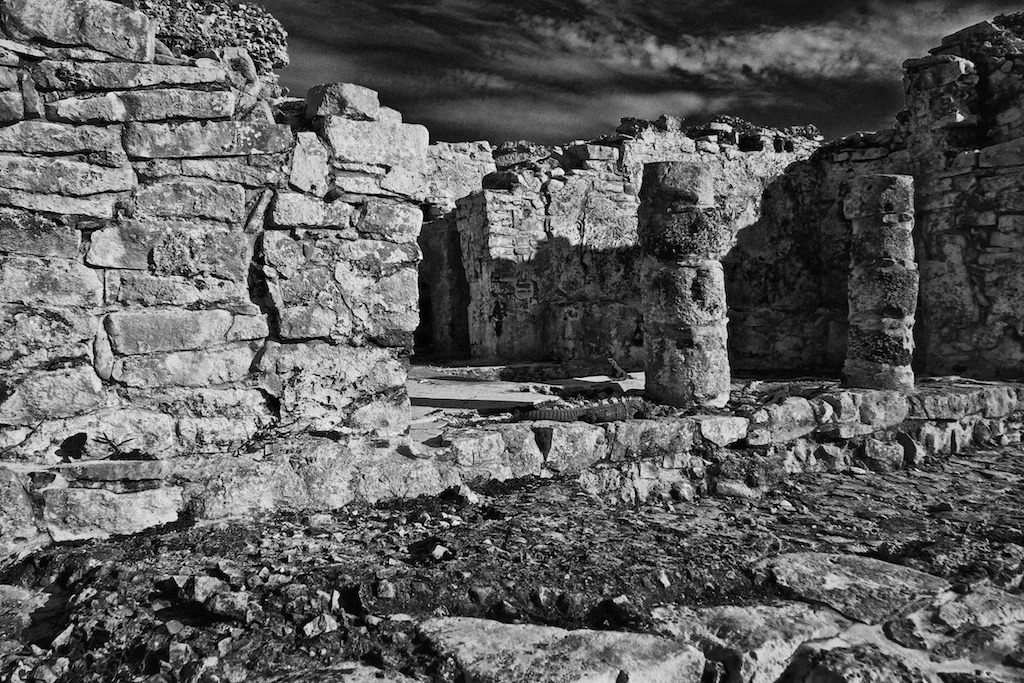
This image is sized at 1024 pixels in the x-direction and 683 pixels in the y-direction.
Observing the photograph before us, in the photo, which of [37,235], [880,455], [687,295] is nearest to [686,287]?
[687,295]

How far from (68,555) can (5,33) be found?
2319 millimetres

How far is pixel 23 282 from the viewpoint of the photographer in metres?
3.13

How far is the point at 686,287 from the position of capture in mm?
5820

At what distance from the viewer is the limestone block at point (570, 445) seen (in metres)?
4.50

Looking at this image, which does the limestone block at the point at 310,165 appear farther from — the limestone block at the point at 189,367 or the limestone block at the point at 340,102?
the limestone block at the point at 189,367

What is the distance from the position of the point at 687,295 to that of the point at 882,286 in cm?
259

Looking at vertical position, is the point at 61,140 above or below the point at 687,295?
above

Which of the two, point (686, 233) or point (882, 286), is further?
point (882, 286)

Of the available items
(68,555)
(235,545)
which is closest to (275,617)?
(235,545)

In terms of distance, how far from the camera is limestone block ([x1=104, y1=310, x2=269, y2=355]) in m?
3.32

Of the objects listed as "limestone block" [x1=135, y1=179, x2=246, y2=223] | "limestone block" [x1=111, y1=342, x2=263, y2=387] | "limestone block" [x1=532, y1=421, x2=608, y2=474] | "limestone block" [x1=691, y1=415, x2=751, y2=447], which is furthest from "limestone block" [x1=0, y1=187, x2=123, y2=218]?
"limestone block" [x1=691, y1=415, x2=751, y2=447]

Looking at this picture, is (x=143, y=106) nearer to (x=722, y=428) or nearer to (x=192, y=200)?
(x=192, y=200)

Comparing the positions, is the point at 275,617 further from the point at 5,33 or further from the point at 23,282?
the point at 5,33

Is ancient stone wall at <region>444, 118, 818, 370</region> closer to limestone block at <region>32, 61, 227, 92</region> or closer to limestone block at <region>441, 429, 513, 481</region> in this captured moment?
limestone block at <region>441, 429, 513, 481</region>
